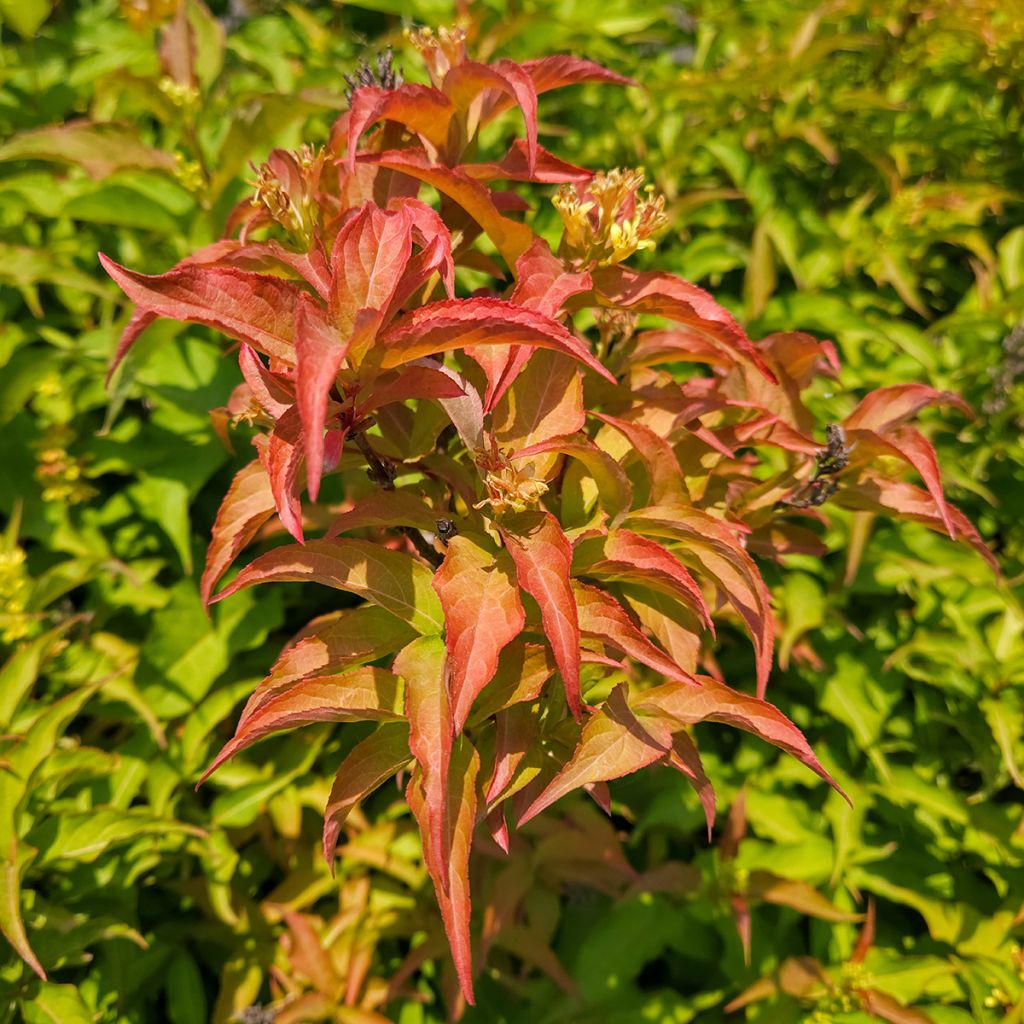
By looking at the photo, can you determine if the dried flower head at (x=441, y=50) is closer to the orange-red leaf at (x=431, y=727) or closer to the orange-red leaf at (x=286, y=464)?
the orange-red leaf at (x=286, y=464)

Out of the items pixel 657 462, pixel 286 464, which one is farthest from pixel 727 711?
pixel 286 464

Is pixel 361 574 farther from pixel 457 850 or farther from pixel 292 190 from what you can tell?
pixel 292 190

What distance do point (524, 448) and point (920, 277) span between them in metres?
1.82

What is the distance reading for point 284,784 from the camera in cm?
164

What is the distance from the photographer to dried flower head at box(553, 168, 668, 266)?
0.97m

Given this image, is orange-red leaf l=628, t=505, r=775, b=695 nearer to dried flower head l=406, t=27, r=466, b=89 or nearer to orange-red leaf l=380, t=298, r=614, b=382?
orange-red leaf l=380, t=298, r=614, b=382

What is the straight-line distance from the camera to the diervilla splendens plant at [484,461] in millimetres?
790

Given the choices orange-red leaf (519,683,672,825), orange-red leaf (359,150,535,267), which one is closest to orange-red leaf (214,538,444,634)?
orange-red leaf (519,683,672,825)

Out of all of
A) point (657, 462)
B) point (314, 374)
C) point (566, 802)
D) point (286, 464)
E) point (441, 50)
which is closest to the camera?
point (314, 374)

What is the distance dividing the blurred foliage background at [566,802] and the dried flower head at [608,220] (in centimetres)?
67

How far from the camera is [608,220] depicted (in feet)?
3.23

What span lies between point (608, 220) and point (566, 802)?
4.11ft

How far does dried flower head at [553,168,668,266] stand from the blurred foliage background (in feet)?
2.19

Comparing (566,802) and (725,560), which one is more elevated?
(725,560)
